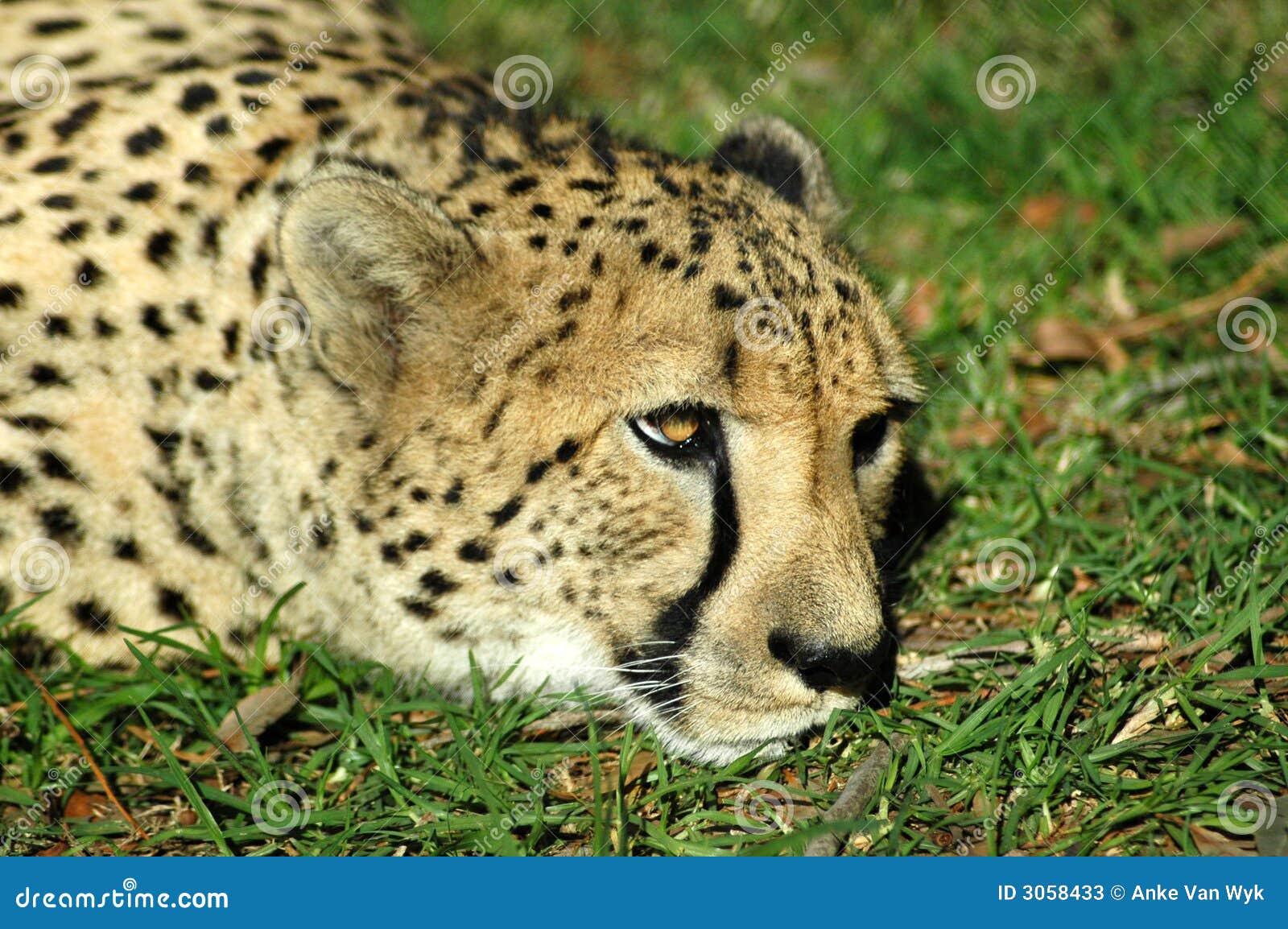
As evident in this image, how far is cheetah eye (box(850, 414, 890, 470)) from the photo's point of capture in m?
3.40

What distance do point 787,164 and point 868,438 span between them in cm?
104

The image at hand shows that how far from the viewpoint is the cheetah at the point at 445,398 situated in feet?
10.5

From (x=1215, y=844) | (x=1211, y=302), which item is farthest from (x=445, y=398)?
(x=1211, y=302)

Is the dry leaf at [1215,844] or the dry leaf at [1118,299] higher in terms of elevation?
the dry leaf at [1118,299]

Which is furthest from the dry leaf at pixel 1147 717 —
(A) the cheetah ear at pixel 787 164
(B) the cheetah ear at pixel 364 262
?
(B) the cheetah ear at pixel 364 262

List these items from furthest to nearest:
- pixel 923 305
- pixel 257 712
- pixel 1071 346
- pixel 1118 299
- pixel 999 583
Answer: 1. pixel 923 305
2. pixel 1118 299
3. pixel 1071 346
4. pixel 999 583
5. pixel 257 712

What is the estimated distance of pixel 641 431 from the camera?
3.27 meters

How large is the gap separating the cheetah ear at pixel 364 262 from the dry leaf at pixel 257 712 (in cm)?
90

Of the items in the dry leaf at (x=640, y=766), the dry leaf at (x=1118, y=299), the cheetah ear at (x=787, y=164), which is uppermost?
the dry leaf at (x=1118, y=299)

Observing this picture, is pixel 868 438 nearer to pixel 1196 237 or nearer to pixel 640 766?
pixel 640 766

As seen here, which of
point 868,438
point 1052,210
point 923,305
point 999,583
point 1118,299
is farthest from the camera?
point 1052,210

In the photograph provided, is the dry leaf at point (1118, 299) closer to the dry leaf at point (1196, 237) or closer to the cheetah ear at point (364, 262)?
the dry leaf at point (1196, 237)

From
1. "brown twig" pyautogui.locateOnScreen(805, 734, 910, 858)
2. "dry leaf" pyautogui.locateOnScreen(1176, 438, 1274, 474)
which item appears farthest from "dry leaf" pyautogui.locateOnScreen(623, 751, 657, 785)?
"dry leaf" pyautogui.locateOnScreen(1176, 438, 1274, 474)

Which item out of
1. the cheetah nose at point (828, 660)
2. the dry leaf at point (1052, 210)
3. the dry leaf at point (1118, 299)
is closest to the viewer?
the cheetah nose at point (828, 660)
